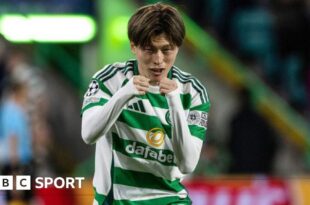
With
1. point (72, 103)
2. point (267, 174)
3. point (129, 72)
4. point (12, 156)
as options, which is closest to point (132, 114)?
point (129, 72)

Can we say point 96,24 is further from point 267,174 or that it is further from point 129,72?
point 129,72

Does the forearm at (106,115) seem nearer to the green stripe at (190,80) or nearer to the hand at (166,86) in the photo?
the hand at (166,86)

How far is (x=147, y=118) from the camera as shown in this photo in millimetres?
5195

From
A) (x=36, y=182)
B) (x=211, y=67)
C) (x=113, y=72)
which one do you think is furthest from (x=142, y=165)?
(x=211, y=67)

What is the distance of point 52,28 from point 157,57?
7.15 metres

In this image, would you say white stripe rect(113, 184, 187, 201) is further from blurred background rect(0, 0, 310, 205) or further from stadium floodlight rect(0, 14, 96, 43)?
stadium floodlight rect(0, 14, 96, 43)

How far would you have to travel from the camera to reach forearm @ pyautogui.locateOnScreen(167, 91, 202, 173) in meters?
5.07

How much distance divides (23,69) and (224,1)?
261 cm

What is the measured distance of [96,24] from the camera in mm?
12094

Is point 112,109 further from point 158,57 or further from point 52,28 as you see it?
point 52,28

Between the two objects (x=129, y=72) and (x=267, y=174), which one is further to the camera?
(x=267, y=174)

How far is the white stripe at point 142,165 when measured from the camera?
5.18 metres

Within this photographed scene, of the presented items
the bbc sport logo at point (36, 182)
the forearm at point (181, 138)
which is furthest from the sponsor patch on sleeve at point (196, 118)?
the bbc sport logo at point (36, 182)

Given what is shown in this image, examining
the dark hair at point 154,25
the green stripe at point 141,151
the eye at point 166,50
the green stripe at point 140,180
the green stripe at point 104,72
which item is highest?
the dark hair at point 154,25
